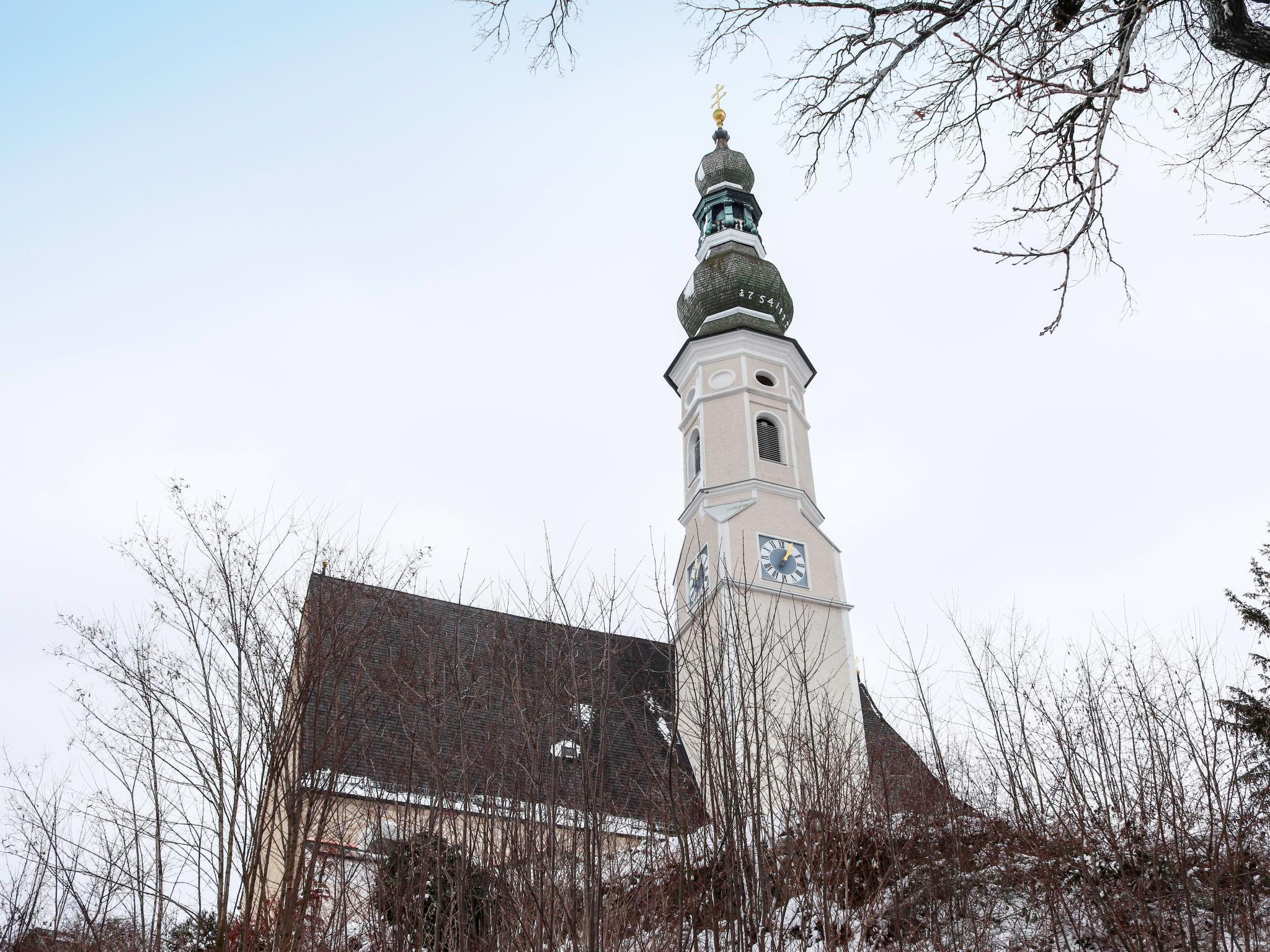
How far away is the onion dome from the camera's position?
29078mm

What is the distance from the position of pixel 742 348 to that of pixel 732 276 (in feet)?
9.93

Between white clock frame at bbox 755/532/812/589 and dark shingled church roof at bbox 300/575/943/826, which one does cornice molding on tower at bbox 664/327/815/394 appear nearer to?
white clock frame at bbox 755/532/812/589

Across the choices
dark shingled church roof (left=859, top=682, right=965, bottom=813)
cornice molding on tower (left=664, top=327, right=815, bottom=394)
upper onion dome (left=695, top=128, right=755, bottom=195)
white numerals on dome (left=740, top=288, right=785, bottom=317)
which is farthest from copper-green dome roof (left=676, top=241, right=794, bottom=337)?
dark shingled church roof (left=859, top=682, right=965, bottom=813)

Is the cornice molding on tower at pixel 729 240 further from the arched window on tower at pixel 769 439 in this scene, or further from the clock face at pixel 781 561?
the clock face at pixel 781 561

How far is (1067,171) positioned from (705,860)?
4.65 meters

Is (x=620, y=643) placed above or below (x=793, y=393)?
below

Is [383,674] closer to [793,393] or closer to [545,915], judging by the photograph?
[545,915]

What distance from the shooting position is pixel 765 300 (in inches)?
1162

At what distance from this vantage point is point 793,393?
27.8 meters

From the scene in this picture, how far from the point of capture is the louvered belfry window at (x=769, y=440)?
1034 inches

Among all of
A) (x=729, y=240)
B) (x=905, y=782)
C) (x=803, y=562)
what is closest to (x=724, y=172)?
(x=729, y=240)

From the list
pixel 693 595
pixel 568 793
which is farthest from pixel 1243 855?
pixel 693 595

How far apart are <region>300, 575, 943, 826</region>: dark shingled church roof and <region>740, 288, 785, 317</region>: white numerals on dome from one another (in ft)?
67.6

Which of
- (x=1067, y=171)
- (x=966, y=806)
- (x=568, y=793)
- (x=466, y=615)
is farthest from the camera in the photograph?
(x=966, y=806)
